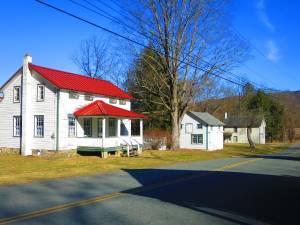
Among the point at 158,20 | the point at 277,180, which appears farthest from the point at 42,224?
the point at 158,20

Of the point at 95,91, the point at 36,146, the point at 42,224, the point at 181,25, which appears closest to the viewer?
the point at 42,224

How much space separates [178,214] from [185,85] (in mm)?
33290

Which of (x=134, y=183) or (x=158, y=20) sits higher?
(x=158, y=20)

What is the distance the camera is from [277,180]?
53.4 ft

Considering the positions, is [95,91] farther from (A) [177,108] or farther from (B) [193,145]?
(B) [193,145]

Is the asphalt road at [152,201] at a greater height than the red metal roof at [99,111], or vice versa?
the red metal roof at [99,111]

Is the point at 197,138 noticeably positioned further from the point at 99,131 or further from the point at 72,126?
the point at 72,126

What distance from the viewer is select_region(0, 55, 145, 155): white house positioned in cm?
3034

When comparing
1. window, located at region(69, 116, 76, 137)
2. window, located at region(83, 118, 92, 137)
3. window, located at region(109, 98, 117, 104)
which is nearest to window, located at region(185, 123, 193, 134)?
window, located at region(109, 98, 117, 104)

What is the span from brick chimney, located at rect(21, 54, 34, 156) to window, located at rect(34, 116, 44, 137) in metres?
0.31

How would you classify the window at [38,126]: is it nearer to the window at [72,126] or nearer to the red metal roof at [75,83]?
the window at [72,126]

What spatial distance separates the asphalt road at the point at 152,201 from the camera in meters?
8.55

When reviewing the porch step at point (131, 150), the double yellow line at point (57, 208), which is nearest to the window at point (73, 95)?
the porch step at point (131, 150)

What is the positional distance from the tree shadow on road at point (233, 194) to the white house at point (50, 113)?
47.6 ft
